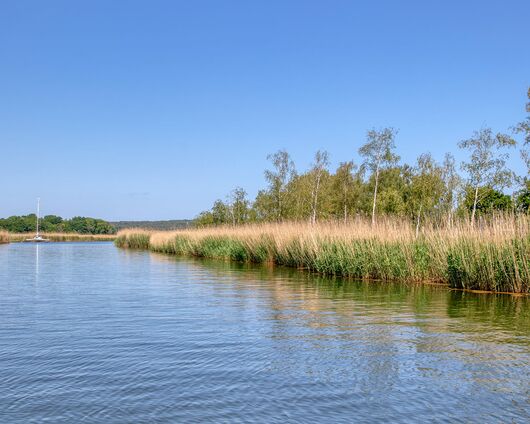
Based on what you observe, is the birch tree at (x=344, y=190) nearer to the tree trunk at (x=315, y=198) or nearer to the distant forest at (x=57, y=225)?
the tree trunk at (x=315, y=198)

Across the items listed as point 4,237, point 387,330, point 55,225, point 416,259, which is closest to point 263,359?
point 387,330

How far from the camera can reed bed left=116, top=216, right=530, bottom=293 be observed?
1405 cm

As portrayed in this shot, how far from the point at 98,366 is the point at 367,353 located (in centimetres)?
341

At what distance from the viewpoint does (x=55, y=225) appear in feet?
322

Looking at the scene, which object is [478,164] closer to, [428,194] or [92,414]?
[428,194]

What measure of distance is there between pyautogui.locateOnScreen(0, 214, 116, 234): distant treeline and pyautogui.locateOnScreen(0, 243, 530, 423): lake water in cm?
8648

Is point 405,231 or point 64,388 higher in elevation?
point 405,231

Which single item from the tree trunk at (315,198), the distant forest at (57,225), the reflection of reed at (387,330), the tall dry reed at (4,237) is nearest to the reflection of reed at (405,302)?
the reflection of reed at (387,330)

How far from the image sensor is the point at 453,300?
42.8 feet

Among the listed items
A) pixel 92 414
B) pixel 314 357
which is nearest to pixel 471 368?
pixel 314 357

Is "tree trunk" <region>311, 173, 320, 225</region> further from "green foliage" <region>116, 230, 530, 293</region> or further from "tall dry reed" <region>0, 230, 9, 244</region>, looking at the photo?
"tall dry reed" <region>0, 230, 9, 244</region>

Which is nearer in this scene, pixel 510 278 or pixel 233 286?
pixel 510 278

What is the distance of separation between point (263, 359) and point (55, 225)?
98419 mm

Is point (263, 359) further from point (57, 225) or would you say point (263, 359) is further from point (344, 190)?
point (57, 225)
